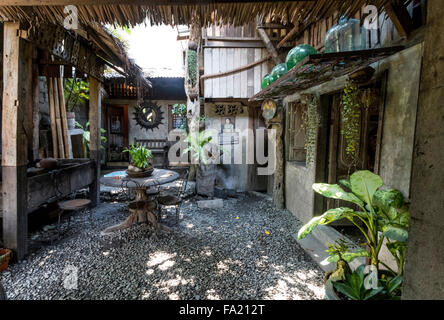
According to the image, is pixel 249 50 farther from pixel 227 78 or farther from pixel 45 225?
pixel 45 225

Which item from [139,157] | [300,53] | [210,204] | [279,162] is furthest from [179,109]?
[300,53]

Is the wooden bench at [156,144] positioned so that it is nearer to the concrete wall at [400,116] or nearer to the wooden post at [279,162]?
the wooden post at [279,162]

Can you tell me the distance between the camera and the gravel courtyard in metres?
2.81

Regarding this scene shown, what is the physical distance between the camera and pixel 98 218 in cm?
519

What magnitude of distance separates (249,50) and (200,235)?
5.24m

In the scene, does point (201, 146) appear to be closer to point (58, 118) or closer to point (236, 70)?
point (236, 70)

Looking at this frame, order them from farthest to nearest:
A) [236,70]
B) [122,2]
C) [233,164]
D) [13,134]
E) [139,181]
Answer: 1. [233,164]
2. [236,70]
3. [139,181]
4. [13,134]
5. [122,2]

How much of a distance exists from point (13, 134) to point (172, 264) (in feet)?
9.45

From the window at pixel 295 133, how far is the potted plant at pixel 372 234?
3407mm

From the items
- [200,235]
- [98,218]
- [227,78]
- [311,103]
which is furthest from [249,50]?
[98,218]

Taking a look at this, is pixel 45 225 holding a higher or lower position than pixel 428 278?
lower

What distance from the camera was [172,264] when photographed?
341 cm

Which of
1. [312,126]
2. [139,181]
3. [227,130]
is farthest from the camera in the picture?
[227,130]

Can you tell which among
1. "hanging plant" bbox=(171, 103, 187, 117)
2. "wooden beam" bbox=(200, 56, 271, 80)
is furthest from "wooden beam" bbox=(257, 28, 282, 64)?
"hanging plant" bbox=(171, 103, 187, 117)
